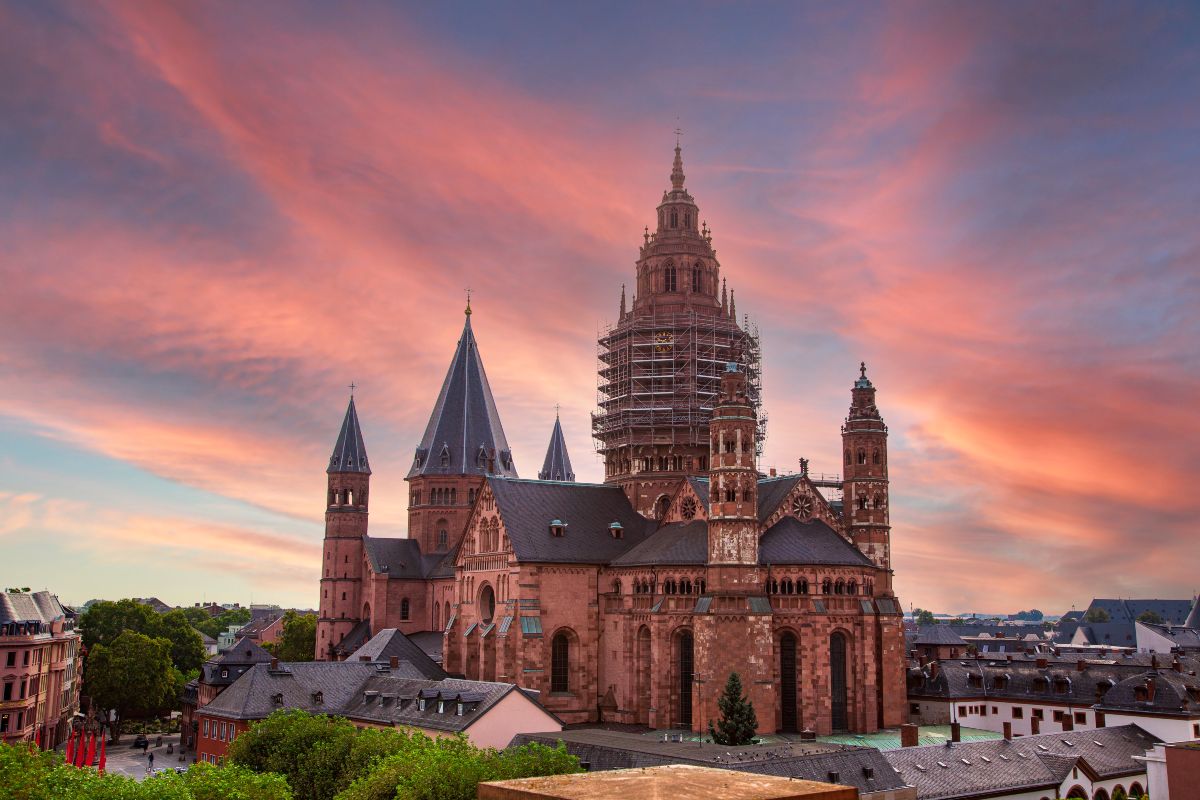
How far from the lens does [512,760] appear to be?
48625 millimetres

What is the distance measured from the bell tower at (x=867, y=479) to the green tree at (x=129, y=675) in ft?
240

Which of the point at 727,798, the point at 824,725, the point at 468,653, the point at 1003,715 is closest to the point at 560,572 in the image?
the point at 468,653

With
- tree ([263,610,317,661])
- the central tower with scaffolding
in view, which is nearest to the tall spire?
the central tower with scaffolding

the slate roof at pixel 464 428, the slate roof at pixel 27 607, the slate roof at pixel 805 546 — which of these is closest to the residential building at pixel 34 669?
the slate roof at pixel 27 607

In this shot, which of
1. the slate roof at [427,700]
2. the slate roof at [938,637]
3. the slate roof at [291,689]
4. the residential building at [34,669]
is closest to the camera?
the slate roof at [427,700]

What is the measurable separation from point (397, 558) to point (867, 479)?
5184 centimetres

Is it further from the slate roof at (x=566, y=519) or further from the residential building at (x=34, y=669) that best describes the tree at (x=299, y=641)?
the slate roof at (x=566, y=519)

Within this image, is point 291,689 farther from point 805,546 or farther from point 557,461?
point 557,461

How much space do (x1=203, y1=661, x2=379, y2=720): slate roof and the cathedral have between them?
1135cm

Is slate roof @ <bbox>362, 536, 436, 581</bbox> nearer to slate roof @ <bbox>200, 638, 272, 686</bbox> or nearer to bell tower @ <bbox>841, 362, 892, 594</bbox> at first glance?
slate roof @ <bbox>200, 638, 272, 686</bbox>

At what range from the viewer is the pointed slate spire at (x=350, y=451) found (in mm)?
126625

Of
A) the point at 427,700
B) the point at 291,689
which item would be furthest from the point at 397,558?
the point at 427,700

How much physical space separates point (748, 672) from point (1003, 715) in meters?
27.5

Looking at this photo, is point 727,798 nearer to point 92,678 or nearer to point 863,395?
point 863,395
